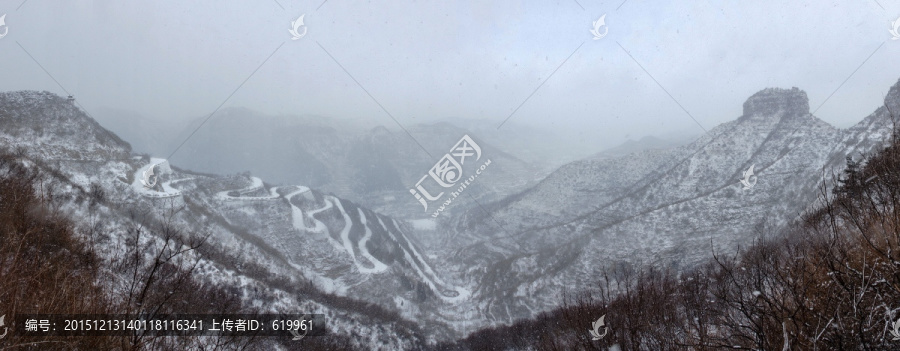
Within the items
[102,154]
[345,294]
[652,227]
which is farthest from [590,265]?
[102,154]

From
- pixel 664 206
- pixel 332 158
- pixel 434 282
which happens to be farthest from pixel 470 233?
pixel 332 158

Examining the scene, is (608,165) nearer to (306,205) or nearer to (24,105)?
(306,205)

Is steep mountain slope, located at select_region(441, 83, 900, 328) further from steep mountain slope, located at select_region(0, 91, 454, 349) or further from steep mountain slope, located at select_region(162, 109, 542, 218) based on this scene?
steep mountain slope, located at select_region(162, 109, 542, 218)

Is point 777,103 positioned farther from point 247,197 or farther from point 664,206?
point 247,197

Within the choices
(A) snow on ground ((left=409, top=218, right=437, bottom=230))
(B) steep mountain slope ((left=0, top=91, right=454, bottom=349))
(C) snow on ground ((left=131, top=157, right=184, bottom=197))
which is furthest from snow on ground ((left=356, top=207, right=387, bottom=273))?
(A) snow on ground ((left=409, top=218, right=437, bottom=230))

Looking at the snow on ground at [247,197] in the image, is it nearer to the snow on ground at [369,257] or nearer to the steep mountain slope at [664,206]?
the snow on ground at [369,257]

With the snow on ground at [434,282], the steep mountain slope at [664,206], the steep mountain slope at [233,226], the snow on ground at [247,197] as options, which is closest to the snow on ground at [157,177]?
the steep mountain slope at [233,226]
